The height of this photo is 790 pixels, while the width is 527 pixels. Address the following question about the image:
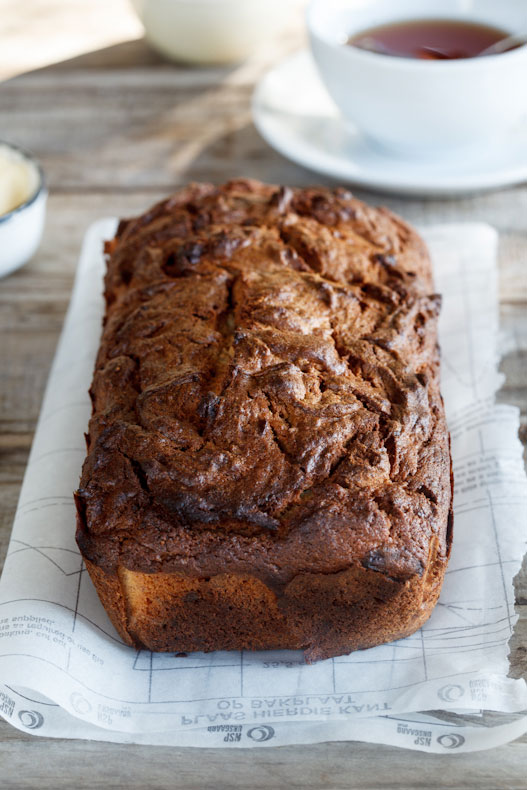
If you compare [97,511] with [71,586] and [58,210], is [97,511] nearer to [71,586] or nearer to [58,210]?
[71,586]

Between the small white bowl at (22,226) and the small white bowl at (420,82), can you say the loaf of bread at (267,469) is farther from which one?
the small white bowl at (420,82)

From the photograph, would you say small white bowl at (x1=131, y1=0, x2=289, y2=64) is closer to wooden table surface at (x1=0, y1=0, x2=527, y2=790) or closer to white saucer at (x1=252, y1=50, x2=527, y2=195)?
wooden table surface at (x1=0, y1=0, x2=527, y2=790)

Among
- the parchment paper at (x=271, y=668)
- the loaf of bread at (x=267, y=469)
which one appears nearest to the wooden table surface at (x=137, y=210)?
the parchment paper at (x=271, y=668)

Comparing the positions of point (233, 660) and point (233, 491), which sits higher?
point (233, 491)

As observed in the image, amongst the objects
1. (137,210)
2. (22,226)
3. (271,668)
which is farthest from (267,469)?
(137,210)

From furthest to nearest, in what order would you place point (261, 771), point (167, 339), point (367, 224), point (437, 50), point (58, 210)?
point (58, 210), point (437, 50), point (367, 224), point (167, 339), point (261, 771)

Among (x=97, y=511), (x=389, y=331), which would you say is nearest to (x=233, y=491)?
(x=97, y=511)

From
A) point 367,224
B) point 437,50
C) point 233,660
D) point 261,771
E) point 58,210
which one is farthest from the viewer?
point 58,210
